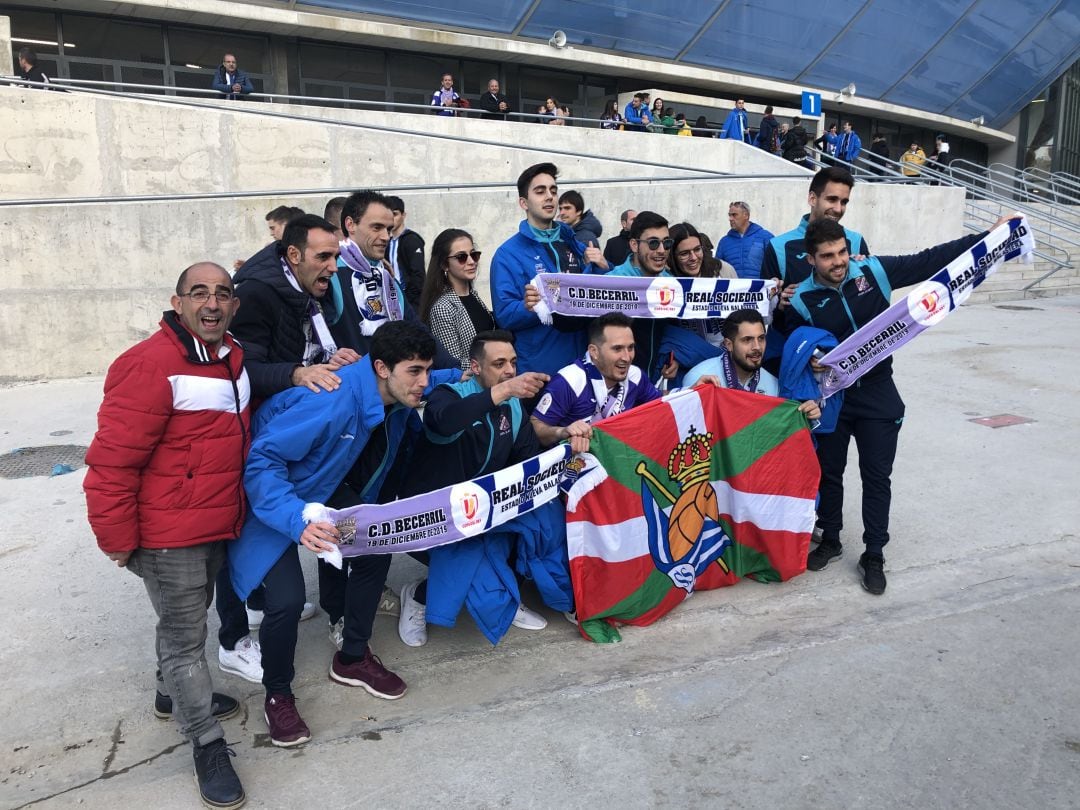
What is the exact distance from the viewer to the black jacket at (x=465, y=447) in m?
3.94

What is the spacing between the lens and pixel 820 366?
4.61m

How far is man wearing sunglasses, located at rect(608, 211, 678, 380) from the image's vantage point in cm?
503

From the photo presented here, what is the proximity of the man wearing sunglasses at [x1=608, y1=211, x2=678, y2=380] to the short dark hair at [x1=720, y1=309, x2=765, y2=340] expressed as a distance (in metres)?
0.49

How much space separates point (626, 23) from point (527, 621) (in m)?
21.7

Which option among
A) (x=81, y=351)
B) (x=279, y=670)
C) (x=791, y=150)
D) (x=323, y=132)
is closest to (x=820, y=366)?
(x=279, y=670)

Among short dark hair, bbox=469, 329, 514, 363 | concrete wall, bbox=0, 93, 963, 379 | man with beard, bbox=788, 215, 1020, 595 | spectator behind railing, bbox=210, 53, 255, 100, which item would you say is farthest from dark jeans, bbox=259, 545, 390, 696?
spectator behind railing, bbox=210, 53, 255, 100

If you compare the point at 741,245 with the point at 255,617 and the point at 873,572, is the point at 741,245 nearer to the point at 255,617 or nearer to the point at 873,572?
the point at 873,572

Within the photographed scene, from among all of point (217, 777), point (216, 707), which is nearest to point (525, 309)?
point (216, 707)

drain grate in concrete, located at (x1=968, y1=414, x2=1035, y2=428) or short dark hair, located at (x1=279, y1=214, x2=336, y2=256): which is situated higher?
short dark hair, located at (x1=279, y1=214, x2=336, y2=256)

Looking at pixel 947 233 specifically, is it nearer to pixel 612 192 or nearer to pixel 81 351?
pixel 612 192

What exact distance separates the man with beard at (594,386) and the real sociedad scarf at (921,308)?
1.11 m

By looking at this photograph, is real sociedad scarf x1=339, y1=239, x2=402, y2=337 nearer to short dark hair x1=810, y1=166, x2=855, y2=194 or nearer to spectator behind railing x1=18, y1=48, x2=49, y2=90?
short dark hair x1=810, y1=166, x2=855, y2=194

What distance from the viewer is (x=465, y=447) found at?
4027mm

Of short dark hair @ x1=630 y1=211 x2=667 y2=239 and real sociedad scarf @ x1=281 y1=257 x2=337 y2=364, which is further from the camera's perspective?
short dark hair @ x1=630 y1=211 x2=667 y2=239
